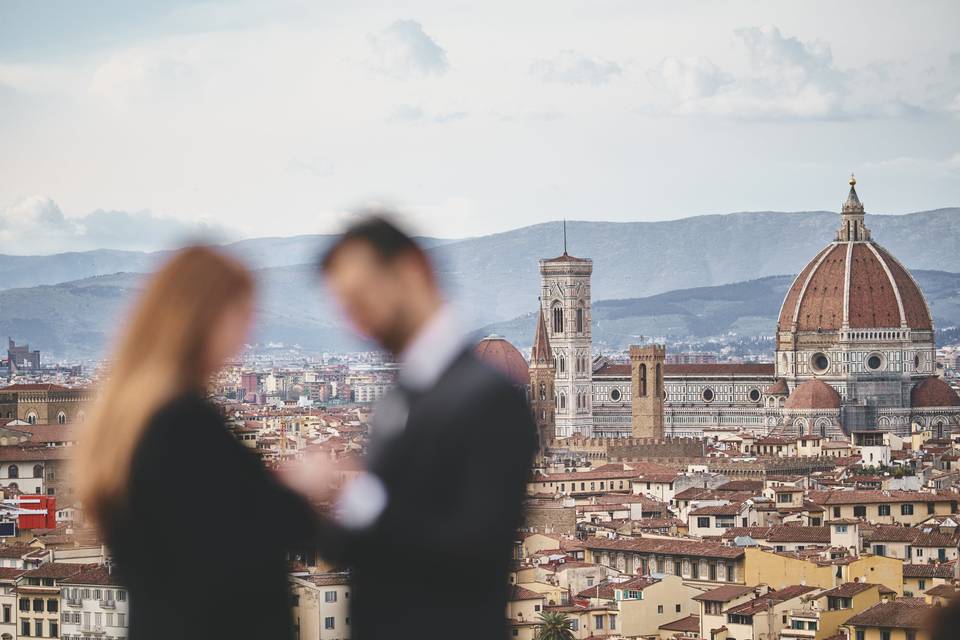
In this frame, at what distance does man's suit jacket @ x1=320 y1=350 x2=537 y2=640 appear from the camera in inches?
163

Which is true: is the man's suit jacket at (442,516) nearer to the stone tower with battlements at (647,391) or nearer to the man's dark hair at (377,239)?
the man's dark hair at (377,239)

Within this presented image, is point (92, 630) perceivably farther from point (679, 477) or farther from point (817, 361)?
point (817, 361)

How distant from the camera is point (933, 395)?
324ft

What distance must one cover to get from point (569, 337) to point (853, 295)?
13.9 m

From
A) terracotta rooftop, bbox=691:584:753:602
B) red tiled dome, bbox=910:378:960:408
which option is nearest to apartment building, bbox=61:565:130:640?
terracotta rooftop, bbox=691:584:753:602

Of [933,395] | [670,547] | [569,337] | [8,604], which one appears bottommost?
[8,604]

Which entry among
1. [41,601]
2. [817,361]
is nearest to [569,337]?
[817,361]

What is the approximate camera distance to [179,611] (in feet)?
13.1

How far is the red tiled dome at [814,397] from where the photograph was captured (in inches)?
3688

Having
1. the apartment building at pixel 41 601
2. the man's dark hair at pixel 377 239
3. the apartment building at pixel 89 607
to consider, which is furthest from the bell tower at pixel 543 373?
the man's dark hair at pixel 377 239

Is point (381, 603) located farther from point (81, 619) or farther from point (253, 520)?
point (81, 619)

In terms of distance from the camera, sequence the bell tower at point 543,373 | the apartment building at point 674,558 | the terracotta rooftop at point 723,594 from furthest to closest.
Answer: the bell tower at point 543,373 < the apartment building at point 674,558 < the terracotta rooftop at point 723,594

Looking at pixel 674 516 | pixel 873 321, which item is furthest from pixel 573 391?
pixel 674 516

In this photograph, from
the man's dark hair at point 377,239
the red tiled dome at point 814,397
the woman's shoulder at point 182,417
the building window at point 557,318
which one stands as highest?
the building window at point 557,318
